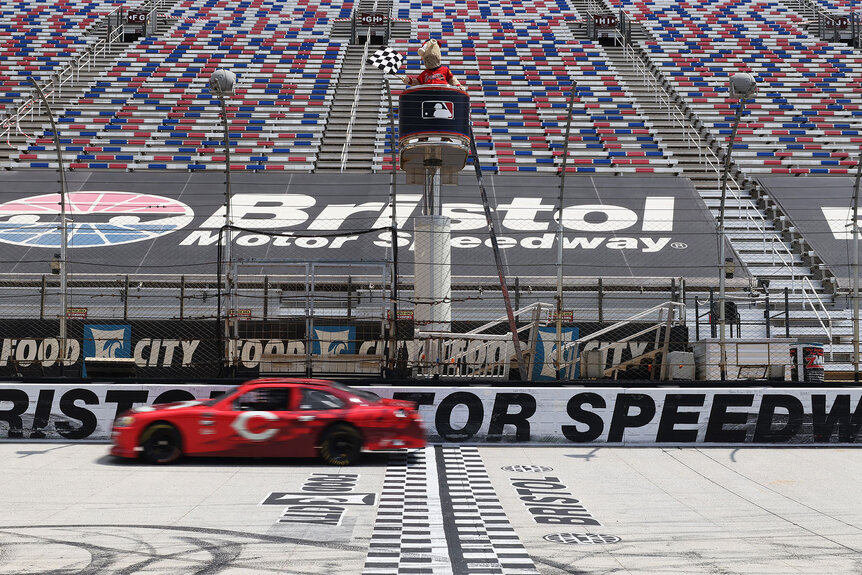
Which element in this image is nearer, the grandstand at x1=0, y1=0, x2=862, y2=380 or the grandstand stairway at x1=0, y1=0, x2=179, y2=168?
the grandstand at x1=0, y1=0, x2=862, y2=380

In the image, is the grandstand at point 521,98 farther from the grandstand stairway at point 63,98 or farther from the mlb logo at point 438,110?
the mlb logo at point 438,110

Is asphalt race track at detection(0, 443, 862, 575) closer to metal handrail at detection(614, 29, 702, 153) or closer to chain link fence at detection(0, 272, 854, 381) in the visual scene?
chain link fence at detection(0, 272, 854, 381)

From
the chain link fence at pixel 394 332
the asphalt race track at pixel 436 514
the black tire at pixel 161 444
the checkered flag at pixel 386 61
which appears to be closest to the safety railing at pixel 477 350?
the chain link fence at pixel 394 332

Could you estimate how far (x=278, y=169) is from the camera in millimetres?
26188

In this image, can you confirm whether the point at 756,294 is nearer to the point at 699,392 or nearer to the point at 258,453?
the point at 699,392

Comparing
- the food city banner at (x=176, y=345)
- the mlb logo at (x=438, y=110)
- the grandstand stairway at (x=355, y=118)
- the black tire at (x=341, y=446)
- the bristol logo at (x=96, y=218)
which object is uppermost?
the mlb logo at (x=438, y=110)

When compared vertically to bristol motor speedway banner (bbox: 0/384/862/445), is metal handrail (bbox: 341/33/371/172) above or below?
above

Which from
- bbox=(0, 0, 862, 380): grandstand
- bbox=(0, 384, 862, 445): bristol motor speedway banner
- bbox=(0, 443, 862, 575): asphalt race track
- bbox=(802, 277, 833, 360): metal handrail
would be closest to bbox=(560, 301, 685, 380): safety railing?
bbox=(0, 0, 862, 380): grandstand

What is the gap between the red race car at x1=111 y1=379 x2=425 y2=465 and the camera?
423 inches

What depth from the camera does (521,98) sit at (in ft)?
108

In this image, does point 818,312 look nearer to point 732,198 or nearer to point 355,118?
point 732,198

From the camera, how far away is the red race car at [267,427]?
35.3 feet

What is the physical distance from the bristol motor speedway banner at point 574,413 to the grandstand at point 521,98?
4409 mm

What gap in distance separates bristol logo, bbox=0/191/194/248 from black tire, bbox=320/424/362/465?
1046 cm
